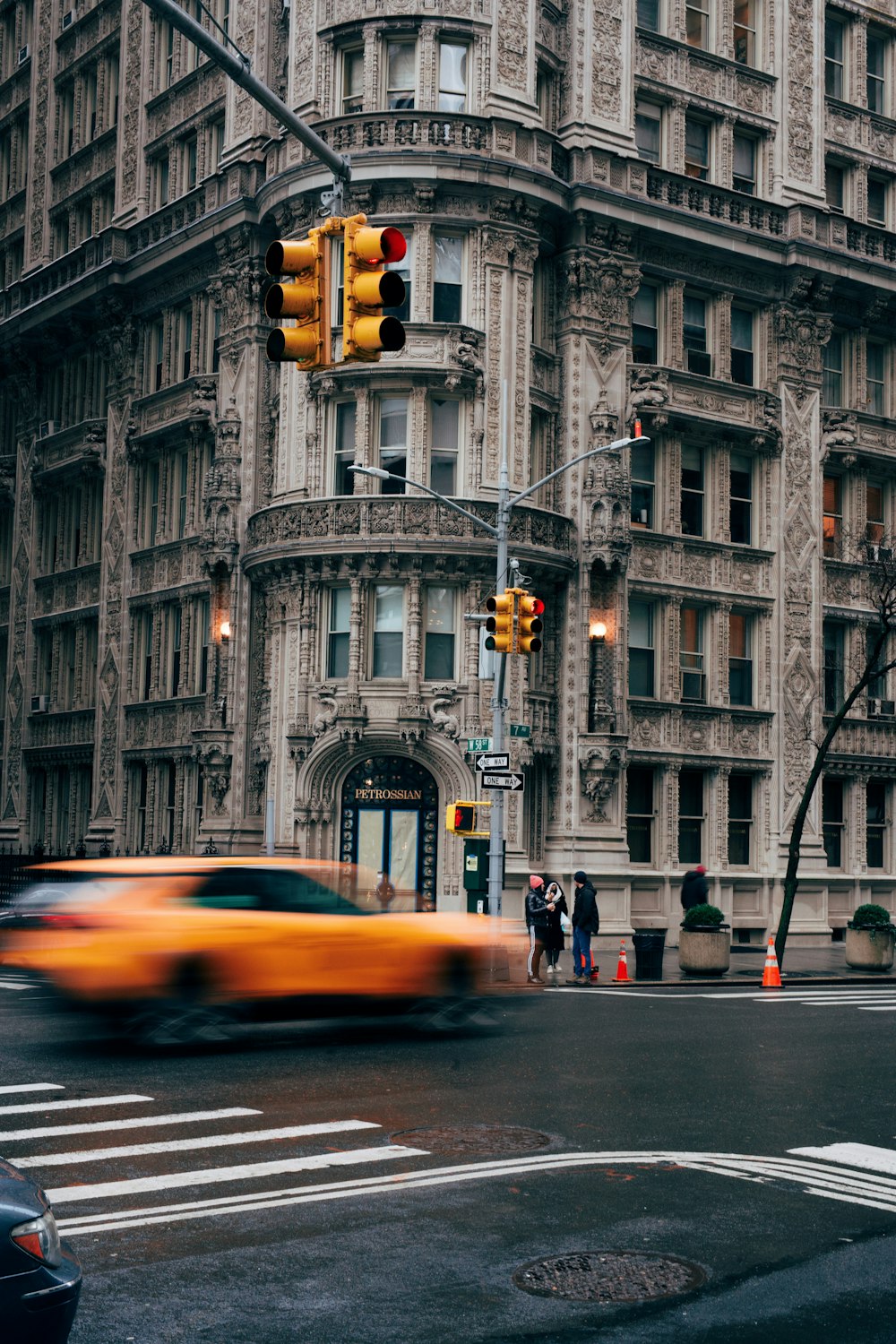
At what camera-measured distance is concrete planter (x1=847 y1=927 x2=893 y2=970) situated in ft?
101

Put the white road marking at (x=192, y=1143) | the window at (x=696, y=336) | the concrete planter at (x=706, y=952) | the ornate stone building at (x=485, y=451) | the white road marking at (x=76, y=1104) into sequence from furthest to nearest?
the window at (x=696, y=336) → the ornate stone building at (x=485, y=451) → the concrete planter at (x=706, y=952) → the white road marking at (x=76, y=1104) → the white road marking at (x=192, y=1143)

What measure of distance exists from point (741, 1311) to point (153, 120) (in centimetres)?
4263

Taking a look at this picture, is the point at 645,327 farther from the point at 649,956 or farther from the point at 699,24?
the point at 649,956

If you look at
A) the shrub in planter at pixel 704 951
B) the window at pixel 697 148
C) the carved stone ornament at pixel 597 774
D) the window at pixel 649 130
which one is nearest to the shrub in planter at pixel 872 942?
the shrub in planter at pixel 704 951

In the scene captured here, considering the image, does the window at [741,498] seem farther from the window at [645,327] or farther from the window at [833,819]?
the window at [833,819]

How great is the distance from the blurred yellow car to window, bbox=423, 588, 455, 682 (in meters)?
18.0

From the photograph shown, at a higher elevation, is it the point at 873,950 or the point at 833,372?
the point at 833,372

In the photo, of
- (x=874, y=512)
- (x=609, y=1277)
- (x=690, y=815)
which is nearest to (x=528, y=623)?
(x=690, y=815)

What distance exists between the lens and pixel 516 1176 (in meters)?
9.45

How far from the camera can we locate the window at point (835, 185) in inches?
1698

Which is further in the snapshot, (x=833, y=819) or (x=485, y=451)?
(x=833, y=819)

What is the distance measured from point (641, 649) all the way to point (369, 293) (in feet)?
90.3

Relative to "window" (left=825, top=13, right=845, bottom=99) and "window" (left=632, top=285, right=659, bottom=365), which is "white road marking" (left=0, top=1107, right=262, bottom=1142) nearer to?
"window" (left=632, top=285, right=659, bottom=365)

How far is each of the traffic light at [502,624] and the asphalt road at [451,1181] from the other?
32.7ft
